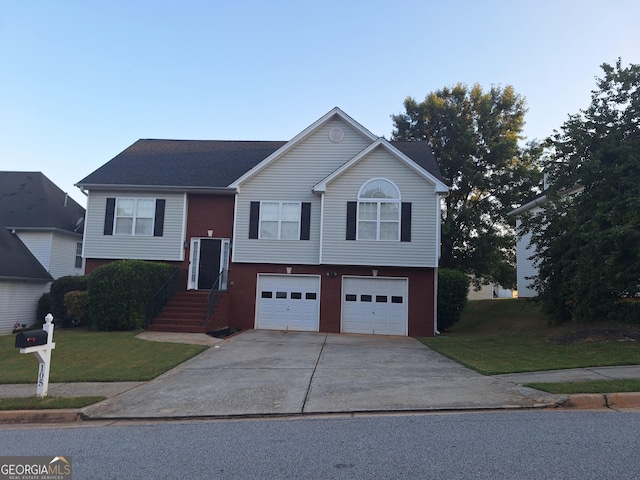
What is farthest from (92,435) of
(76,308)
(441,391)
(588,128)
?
(588,128)

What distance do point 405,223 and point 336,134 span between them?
4.65 meters

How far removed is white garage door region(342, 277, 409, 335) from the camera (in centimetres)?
1895

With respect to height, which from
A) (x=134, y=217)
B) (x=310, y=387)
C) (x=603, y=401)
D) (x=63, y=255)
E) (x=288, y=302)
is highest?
(x=134, y=217)

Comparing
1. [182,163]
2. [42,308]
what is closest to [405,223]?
[182,163]

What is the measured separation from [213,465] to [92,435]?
7.97 ft

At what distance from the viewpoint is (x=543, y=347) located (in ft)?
44.1

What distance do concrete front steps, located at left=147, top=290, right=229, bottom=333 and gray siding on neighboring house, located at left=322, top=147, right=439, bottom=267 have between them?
4351 millimetres

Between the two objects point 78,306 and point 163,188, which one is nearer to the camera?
point 78,306

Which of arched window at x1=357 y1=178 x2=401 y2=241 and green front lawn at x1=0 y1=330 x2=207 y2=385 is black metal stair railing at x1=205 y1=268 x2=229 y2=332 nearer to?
green front lawn at x1=0 y1=330 x2=207 y2=385

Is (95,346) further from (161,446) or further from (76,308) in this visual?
(161,446)

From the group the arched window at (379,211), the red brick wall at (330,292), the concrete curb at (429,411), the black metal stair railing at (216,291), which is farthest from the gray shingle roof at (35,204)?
the concrete curb at (429,411)

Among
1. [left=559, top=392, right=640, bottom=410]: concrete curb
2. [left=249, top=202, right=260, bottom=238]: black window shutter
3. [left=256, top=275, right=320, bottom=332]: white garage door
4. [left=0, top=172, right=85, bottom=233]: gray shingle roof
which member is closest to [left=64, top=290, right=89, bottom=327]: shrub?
[left=256, top=275, right=320, bottom=332]: white garage door

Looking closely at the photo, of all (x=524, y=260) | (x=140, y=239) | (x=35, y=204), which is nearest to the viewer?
(x=140, y=239)

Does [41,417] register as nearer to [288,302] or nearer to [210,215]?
[288,302]
